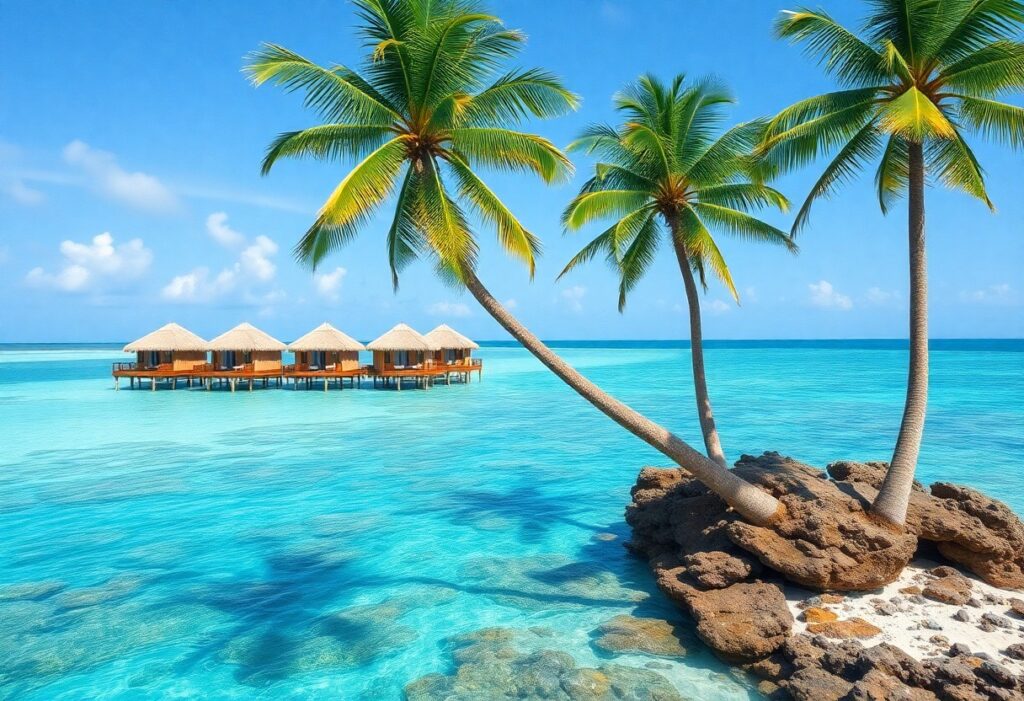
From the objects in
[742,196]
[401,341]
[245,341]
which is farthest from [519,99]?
[245,341]

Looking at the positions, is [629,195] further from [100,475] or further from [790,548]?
[100,475]

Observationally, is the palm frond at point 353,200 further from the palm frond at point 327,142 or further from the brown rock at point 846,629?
the brown rock at point 846,629

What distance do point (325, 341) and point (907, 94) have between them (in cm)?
3182

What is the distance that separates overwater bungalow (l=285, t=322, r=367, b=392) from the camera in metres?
34.1

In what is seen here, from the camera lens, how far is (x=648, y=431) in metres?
6.71

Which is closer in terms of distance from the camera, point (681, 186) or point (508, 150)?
point (508, 150)

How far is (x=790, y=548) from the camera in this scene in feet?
23.6

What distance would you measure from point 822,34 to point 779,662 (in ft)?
23.2

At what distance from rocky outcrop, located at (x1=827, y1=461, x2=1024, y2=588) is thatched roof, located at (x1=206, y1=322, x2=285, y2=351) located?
31.6m

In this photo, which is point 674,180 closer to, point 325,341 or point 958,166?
point 958,166

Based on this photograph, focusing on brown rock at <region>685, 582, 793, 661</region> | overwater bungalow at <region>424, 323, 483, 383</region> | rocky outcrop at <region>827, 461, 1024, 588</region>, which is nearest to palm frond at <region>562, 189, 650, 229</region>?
rocky outcrop at <region>827, 461, 1024, 588</region>

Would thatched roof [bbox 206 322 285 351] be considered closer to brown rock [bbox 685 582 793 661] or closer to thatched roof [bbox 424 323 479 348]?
thatched roof [bbox 424 323 479 348]

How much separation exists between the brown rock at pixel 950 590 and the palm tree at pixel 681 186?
2.68 meters

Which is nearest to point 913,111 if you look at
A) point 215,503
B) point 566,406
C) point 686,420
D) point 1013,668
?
point 1013,668
